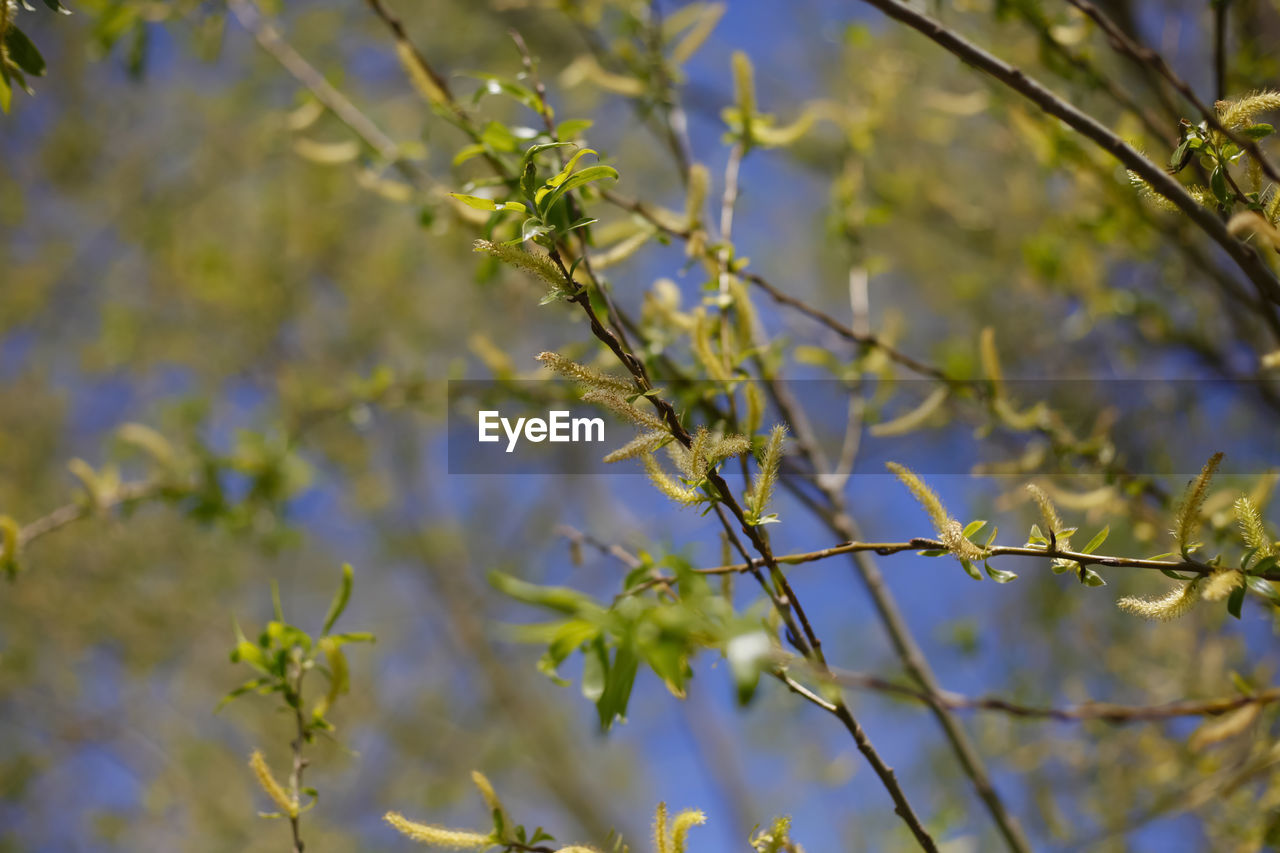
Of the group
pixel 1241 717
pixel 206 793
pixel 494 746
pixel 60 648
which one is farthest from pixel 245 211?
pixel 1241 717

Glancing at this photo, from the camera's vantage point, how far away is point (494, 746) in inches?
173

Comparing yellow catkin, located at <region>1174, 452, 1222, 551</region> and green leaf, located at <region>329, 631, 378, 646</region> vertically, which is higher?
yellow catkin, located at <region>1174, 452, 1222, 551</region>

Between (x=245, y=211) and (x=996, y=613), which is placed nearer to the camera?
(x=996, y=613)

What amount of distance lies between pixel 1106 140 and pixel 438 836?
2.65ft

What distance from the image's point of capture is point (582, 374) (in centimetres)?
57

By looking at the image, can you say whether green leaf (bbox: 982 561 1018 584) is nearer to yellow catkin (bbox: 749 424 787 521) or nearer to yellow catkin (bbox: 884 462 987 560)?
yellow catkin (bbox: 884 462 987 560)

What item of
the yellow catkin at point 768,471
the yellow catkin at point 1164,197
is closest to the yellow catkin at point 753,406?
the yellow catkin at point 768,471

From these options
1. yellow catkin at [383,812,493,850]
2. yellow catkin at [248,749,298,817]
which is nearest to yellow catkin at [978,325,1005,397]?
yellow catkin at [383,812,493,850]

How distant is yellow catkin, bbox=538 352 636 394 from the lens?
0.56m

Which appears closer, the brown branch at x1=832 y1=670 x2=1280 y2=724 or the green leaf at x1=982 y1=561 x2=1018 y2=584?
the green leaf at x1=982 y1=561 x2=1018 y2=584

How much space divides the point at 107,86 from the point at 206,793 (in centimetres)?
353


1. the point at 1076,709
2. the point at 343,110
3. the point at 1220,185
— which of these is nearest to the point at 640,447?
the point at 1220,185

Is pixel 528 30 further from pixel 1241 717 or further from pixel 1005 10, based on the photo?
pixel 1241 717

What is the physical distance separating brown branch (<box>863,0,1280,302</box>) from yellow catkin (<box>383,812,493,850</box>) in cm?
78
